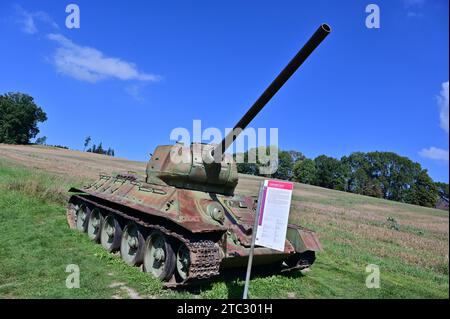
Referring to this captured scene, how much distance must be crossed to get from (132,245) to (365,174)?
239ft

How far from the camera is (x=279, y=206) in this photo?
6.54 m

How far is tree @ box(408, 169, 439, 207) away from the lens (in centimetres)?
6100

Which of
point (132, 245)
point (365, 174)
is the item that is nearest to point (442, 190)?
point (365, 174)

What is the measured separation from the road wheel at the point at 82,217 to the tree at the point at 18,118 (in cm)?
6226

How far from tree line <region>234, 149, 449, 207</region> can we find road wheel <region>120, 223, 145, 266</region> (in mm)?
56462

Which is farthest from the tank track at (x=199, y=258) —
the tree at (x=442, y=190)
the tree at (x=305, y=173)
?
the tree at (x=305, y=173)

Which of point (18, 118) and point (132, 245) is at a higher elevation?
point (18, 118)

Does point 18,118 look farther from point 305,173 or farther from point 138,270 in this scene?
point 138,270

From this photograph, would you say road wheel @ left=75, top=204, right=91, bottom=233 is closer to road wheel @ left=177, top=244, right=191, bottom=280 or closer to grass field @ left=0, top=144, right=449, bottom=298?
grass field @ left=0, top=144, right=449, bottom=298

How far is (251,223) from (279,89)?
3.41 meters

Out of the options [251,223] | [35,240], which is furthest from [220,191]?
[35,240]

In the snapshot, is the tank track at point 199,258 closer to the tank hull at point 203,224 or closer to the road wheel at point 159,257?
the tank hull at point 203,224

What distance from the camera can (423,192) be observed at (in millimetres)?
64000
